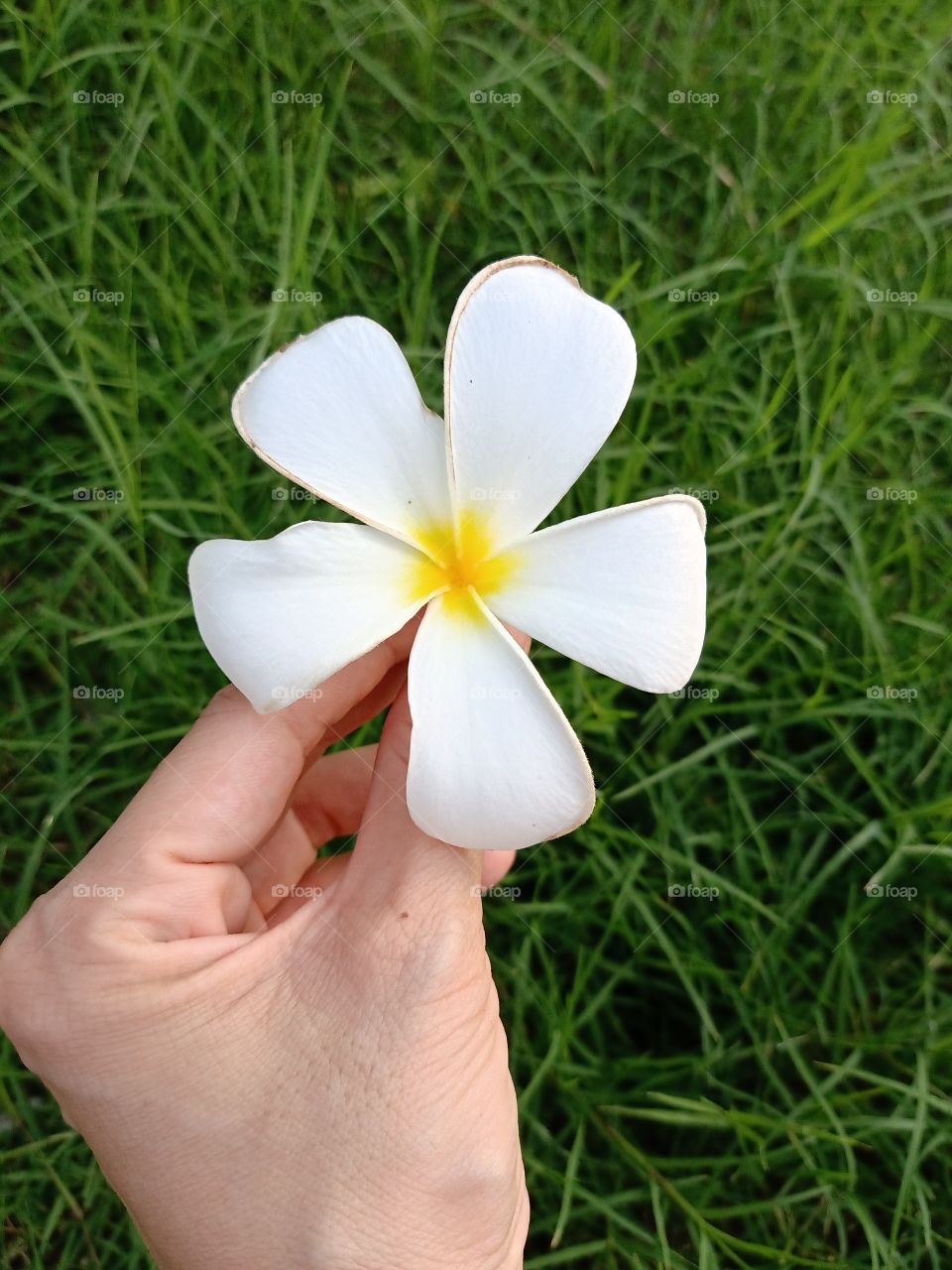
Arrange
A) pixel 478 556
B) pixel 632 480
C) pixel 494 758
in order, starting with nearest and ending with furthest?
1. pixel 494 758
2. pixel 478 556
3. pixel 632 480

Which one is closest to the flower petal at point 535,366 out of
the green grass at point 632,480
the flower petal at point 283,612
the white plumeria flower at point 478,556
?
the white plumeria flower at point 478,556

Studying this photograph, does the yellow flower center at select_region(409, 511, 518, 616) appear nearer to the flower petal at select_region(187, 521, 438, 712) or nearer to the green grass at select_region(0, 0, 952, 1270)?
the flower petal at select_region(187, 521, 438, 712)

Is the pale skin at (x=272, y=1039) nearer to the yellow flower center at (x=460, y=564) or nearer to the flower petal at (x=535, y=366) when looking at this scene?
the yellow flower center at (x=460, y=564)

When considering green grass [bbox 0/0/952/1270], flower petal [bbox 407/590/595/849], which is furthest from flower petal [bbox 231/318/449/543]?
green grass [bbox 0/0/952/1270]

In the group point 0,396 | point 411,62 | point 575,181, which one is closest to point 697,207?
point 575,181

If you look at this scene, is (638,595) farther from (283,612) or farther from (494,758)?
(283,612)

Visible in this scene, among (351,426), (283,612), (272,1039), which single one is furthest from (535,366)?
(272,1039)

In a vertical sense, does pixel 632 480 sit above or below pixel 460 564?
below
